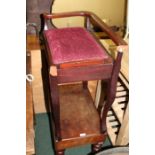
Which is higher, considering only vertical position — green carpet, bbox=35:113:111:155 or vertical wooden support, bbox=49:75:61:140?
vertical wooden support, bbox=49:75:61:140

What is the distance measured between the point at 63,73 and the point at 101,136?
50cm

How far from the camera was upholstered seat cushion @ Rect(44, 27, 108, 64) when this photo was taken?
107cm

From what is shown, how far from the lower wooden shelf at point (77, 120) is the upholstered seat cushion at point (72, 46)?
0.45m

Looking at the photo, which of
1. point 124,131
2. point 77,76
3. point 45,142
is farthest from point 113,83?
point 45,142

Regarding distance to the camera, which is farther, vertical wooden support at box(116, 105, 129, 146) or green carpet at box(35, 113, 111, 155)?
green carpet at box(35, 113, 111, 155)

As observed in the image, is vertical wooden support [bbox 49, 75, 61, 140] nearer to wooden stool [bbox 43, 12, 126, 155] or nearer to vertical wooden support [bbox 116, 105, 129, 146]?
wooden stool [bbox 43, 12, 126, 155]

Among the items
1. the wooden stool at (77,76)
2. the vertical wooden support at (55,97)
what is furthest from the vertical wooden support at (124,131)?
the vertical wooden support at (55,97)

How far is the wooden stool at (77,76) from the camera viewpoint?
104 cm

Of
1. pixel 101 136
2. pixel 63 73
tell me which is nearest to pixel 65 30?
pixel 63 73

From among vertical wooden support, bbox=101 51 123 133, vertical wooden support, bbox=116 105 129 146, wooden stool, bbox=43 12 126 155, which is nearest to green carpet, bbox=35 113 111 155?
vertical wooden support, bbox=116 105 129 146
